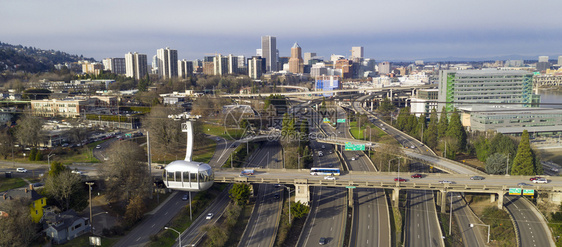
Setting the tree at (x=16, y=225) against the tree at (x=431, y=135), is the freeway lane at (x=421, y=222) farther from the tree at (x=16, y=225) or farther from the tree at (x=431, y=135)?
the tree at (x=16, y=225)

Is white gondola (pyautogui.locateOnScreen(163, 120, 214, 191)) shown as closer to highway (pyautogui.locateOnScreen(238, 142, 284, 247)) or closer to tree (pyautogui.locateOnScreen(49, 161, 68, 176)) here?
highway (pyautogui.locateOnScreen(238, 142, 284, 247))

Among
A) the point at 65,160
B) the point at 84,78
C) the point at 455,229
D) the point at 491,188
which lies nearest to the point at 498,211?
the point at 491,188

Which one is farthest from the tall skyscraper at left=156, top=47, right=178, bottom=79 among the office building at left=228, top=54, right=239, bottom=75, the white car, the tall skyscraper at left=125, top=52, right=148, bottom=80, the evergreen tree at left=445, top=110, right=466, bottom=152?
the white car

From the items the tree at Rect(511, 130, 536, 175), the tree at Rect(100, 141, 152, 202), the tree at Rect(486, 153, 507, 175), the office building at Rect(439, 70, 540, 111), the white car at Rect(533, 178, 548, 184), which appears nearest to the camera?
the tree at Rect(100, 141, 152, 202)

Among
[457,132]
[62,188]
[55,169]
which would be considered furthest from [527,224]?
[55,169]

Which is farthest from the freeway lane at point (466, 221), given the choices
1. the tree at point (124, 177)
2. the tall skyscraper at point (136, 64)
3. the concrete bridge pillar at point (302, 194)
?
the tall skyscraper at point (136, 64)

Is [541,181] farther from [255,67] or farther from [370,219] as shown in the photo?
[255,67]

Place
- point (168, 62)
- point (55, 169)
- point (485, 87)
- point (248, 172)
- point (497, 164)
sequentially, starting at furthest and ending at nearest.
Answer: point (168, 62)
point (485, 87)
point (497, 164)
point (248, 172)
point (55, 169)

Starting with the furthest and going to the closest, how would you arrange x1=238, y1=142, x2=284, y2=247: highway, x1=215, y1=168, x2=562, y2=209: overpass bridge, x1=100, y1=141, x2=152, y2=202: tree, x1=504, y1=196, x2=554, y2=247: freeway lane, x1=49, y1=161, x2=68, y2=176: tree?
x1=215, y1=168, x2=562, y2=209: overpass bridge < x1=100, y1=141, x2=152, y2=202: tree < x1=49, y1=161, x2=68, y2=176: tree < x1=504, y1=196, x2=554, y2=247: freeway lane < x1=238, y1=142, x2=284, y2=247: highway
